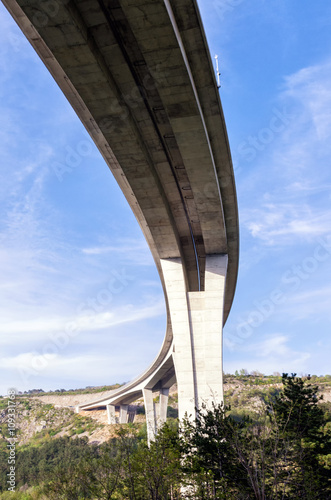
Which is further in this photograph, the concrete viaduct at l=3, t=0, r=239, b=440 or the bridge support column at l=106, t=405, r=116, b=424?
the bridge support column at l=106, t=405, r=116, b=424

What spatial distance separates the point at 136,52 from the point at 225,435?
1465 centimetres

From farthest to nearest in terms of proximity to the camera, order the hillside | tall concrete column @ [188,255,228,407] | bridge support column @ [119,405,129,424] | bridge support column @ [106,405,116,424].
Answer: the hillside
bridge support column @ [119,405,129,424]
bridge support column @ [106,405,116,424]
tall concrete column @ [188,255,228,407]

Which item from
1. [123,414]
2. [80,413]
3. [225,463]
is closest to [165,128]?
[225,463]

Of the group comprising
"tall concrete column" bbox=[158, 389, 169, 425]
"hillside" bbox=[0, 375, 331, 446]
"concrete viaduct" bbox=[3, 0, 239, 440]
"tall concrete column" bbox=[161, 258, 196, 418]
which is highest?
"concrete viaduct" bbox=[3, 0, 239, 440]

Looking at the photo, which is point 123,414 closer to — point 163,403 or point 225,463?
point 163,403

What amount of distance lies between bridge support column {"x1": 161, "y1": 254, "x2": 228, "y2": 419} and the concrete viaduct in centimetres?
5

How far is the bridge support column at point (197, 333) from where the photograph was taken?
68.8 ft

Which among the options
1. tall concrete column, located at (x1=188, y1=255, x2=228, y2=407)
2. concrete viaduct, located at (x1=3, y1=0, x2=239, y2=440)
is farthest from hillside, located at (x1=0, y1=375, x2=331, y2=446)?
concrete viaduct, located at (x1=3, y1=0, x2=239, y2=440)

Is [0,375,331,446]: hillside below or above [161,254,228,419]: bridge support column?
below

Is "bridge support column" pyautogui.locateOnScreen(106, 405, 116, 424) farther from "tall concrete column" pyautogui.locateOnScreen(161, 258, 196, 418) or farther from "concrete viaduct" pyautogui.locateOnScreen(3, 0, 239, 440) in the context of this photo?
"tall concrete column" pyautogui.locateOnScreen(161, 258, 196, 418)

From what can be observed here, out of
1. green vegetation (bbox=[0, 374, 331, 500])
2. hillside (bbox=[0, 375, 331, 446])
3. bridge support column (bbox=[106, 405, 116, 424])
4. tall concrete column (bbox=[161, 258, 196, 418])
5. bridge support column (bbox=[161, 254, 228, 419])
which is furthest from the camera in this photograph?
hillside (bbox=[0, 375, 331, 446])

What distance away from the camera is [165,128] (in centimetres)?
1691

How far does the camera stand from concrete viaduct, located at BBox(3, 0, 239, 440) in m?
11.5

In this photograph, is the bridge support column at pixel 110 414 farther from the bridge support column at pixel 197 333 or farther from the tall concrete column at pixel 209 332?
the tall concrete column at pixel 209 332
